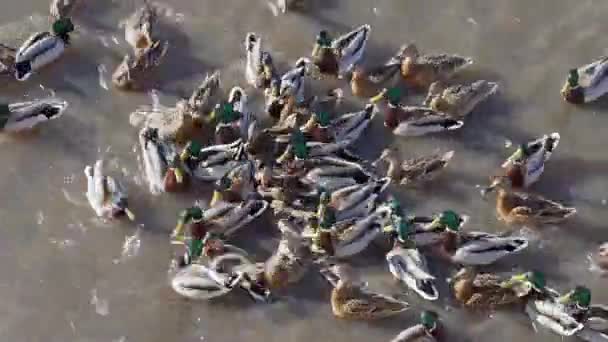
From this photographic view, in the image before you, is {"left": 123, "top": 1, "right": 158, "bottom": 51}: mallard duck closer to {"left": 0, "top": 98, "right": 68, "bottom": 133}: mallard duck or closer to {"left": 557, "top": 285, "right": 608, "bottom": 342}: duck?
{"left": 0, "top": 98, "right": 68, "bottom": 133}: mallard duck

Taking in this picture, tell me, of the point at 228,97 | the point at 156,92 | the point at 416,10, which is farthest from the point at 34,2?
the point at 416,10

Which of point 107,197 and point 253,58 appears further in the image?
point 253,58

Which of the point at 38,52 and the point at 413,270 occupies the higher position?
the point at 38,52

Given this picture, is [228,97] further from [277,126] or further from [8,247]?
[8,247]

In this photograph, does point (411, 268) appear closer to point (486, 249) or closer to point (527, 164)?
point (486, 249)

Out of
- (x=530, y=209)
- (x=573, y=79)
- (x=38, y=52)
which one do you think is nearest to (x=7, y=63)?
(x=38, y=52)

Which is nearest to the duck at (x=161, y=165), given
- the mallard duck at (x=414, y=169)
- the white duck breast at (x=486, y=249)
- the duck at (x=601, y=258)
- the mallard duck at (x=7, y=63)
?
the mallard duck at (x=7, y=63)

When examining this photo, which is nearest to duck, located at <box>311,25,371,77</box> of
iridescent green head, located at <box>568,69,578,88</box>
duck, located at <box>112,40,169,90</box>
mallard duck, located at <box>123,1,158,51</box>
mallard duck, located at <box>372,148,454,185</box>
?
mallard duck, located at <box>372,148,454,185</box>
